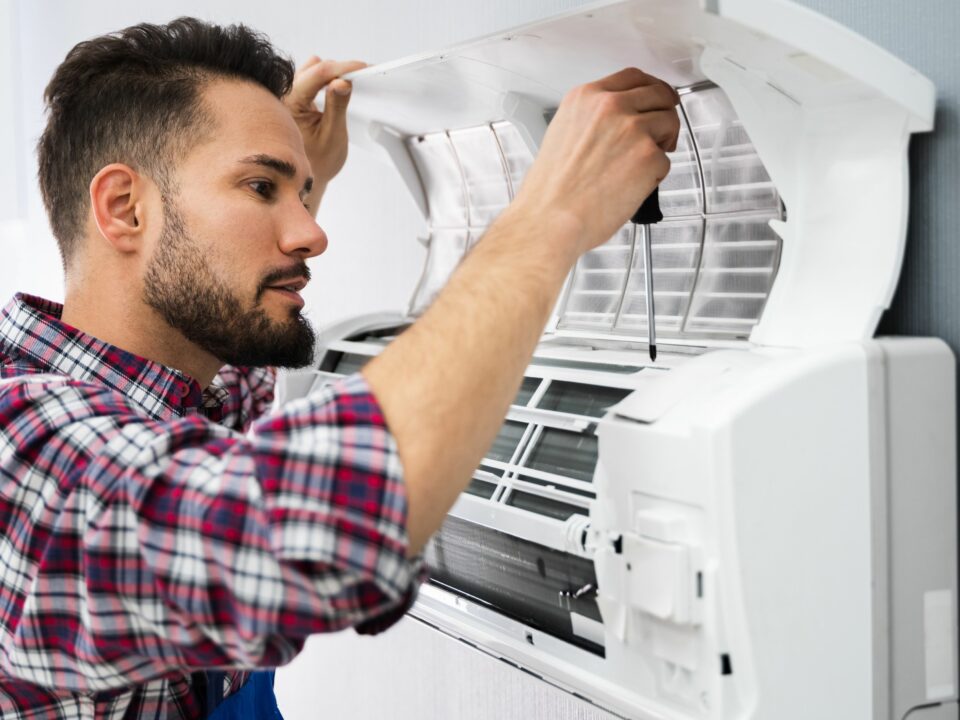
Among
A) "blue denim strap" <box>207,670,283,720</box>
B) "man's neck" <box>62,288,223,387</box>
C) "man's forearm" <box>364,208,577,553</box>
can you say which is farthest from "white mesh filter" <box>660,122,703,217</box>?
"blue denim strap" <box>207,670,283,720</box>

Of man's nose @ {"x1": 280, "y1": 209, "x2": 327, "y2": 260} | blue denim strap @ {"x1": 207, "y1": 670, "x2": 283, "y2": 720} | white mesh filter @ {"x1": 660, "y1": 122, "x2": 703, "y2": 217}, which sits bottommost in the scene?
blue denim strap @ {"x1": 207, "y1": 670, "x2": 283, "y2": 720}

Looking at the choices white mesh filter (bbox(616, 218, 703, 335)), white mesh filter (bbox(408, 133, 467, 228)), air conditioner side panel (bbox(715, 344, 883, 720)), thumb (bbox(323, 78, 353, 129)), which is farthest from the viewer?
white mesh filter (bbox(408, 133, 467, 228))

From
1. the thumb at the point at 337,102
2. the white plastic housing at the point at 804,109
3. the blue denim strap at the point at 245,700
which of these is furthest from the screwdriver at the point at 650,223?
the blue denim strap at the point at 245,700

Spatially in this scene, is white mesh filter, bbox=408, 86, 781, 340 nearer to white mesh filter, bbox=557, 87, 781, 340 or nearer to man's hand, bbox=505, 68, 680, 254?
white mesh filter, bbox=557, 87, 781, 340

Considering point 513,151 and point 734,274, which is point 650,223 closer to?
point 734,274

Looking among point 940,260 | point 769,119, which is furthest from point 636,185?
point 940,260

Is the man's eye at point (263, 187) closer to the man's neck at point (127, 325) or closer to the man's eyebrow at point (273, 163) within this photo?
the man's eyebrow at point (273, 163)

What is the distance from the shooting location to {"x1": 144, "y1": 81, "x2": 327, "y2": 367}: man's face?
0.99 m

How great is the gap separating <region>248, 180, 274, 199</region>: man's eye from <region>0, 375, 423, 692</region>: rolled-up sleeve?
1.01 feet

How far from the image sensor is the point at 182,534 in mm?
663

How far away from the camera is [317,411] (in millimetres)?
668

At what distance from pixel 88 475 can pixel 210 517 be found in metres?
0.13

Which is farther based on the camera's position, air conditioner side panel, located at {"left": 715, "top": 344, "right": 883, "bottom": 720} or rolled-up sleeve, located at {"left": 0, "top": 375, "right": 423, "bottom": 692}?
air conditioner side panel, located at {"left": 715, "top": 344, "right": 883, "bottom": 720}

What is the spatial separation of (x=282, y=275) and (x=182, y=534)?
16.2 inches
